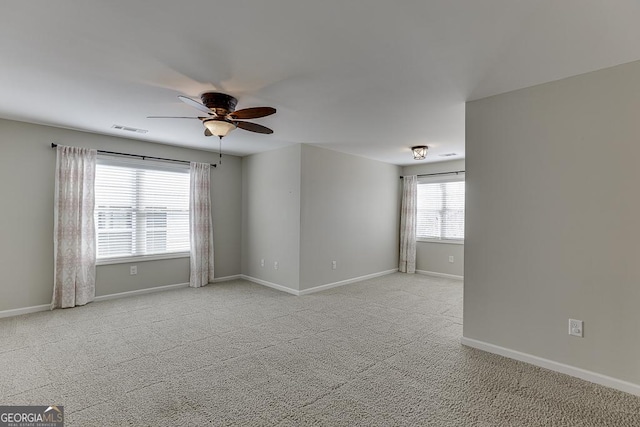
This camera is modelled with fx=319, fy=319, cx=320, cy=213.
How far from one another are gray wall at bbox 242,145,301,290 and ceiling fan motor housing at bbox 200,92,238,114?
2131mm

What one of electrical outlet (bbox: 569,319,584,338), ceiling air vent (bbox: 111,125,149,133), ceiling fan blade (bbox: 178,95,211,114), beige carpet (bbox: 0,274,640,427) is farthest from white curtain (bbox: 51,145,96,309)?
electrical outlet (bbox: 569,319,584,338)

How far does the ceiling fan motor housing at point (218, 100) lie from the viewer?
2.98 meters

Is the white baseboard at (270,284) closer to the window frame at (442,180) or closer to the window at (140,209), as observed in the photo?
the window at (140,209)

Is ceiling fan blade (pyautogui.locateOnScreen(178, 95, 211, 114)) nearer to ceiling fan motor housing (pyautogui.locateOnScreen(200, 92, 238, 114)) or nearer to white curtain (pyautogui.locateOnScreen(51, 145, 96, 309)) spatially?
ceiling fan motor housing (pyautogui.locateOnScreen(200, 92, 238, 114))

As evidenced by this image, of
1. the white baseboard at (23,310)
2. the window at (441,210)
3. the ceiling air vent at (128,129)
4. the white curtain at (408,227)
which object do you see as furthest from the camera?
the white curtain at (408,227)

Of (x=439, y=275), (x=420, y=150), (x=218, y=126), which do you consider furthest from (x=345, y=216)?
(x=218, y=126)

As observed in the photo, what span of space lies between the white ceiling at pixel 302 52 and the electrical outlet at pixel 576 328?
1998 mm

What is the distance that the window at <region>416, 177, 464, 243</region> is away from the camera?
6.53m

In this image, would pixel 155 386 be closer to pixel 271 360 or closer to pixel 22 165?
pixel 271 360

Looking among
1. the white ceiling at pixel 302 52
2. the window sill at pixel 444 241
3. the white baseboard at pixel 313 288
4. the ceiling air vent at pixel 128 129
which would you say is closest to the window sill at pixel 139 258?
the white baseboard at pixel 313 288

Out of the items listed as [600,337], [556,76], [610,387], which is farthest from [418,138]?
[610,387]

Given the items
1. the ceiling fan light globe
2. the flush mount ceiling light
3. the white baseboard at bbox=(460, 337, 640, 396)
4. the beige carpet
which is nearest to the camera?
the beige carpet

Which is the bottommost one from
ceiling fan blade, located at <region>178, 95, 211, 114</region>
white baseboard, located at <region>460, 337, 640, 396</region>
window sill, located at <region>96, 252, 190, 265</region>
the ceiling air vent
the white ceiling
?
white baseboard, located at <region>460, 337, 640, 396</region>

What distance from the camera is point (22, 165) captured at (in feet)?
13.4
